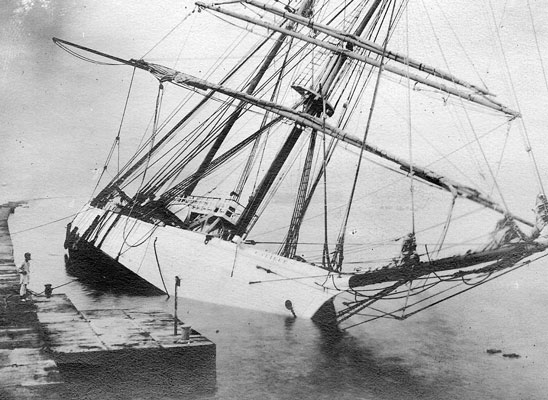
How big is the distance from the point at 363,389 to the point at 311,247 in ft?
60.2

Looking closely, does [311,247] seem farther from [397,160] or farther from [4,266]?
[4,266]

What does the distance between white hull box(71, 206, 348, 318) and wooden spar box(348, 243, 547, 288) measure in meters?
1.16

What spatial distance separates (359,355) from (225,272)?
5384 millimetres

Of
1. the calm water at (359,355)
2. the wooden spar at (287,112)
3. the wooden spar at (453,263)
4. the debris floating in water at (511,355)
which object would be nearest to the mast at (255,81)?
the wooden spar at (287,112)

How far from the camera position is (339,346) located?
47.2 feet

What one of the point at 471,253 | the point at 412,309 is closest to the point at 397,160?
the point at 471,253

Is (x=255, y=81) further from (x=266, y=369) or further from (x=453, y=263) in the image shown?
(x=266, y=369)

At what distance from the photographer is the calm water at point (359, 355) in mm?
10852

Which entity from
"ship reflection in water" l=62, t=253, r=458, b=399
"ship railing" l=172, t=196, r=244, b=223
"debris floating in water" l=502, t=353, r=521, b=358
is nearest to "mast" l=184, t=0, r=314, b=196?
"ship railing" l=172, t=196, r=244, b=223

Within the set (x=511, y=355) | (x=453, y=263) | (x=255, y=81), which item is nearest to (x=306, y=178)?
(x=255, y=81)

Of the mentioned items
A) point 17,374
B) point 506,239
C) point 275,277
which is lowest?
point 17,374

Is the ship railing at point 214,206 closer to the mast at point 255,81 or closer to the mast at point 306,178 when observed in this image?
the mast at point 255,81

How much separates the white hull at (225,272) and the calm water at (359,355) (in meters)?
0.49

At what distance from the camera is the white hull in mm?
16031
